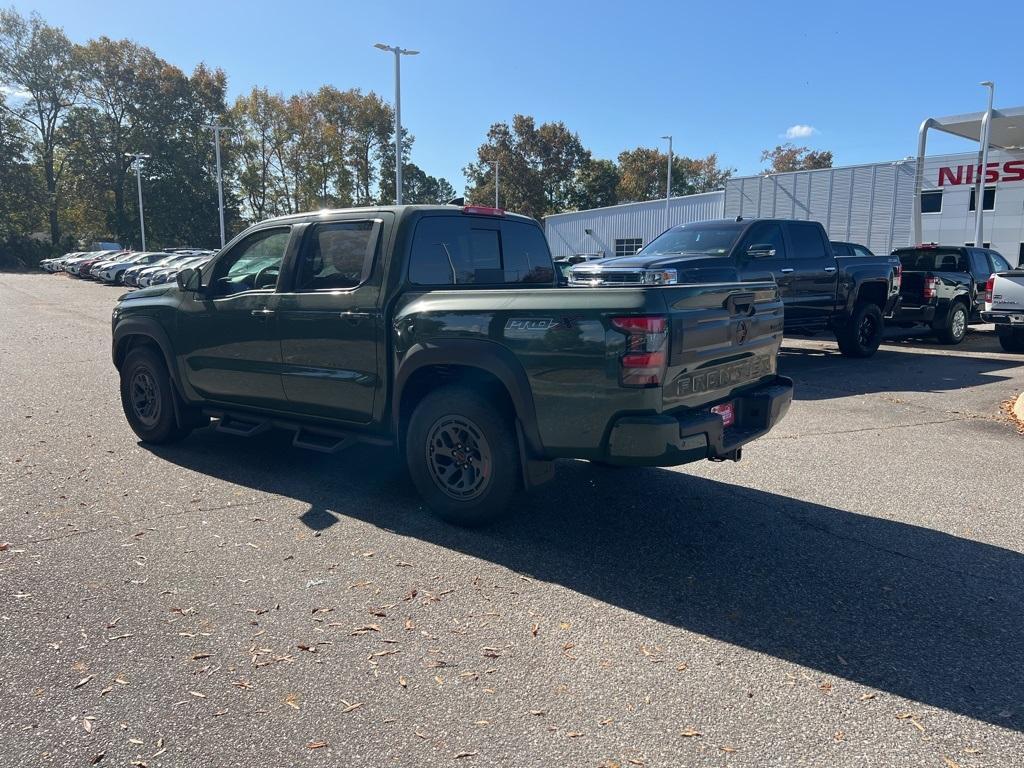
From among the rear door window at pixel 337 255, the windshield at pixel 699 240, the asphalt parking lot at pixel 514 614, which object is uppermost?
the windshield at pixel 699 240

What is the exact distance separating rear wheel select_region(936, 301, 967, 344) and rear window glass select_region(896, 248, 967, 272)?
3.09 feet

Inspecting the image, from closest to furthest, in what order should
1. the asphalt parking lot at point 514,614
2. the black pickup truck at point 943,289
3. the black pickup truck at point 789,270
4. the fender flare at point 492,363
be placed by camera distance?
the asphalt parking lot at point 514,614, the fender flare at point 492,363, the black pickup truck at point 789,270, the black pickup truck at point 943,289

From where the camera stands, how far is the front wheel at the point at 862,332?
12336 millimetres

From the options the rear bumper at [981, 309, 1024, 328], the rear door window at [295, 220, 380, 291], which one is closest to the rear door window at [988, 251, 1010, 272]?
the rear bumper at [981, 309, 1024, 328]

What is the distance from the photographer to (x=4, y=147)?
62.7m

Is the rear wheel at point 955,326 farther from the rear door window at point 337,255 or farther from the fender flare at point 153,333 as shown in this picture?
the fender flare at point 153,333

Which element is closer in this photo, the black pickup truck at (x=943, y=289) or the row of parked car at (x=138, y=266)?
the black pickup truck at (x=943, y=289)

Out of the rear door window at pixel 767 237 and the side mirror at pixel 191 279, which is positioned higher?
the rear door window at pixel 767 237

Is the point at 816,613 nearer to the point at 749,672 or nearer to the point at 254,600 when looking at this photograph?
the point at 749,672

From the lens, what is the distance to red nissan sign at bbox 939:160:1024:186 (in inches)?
1127

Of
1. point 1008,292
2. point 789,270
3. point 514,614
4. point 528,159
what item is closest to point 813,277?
point 789,270

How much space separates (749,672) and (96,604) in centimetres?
307

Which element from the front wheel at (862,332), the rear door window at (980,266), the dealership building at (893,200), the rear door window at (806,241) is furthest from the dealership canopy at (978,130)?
the rear door window at (806,241)

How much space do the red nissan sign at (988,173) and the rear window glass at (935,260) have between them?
1438 cm
